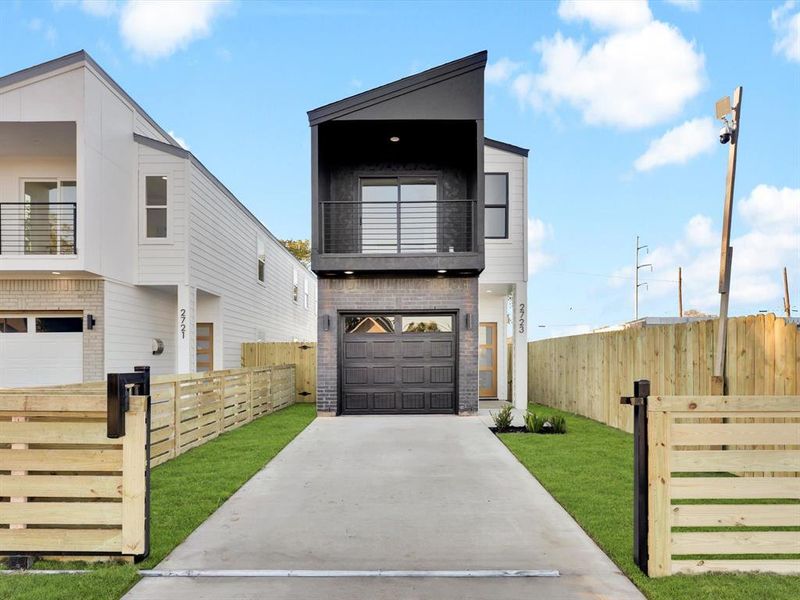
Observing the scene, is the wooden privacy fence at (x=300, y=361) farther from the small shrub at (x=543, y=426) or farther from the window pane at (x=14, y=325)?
the small shrub at (x=543, y=426)

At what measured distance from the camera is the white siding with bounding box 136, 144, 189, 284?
42.3 ft

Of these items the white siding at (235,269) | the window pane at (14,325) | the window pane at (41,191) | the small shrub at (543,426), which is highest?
the window pane at (41,191)

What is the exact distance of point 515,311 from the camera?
44.4ft

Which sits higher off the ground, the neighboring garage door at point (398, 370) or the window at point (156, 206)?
the window at point (156, 206)

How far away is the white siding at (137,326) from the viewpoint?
11.9 m

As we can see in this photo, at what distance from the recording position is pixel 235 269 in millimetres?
17016

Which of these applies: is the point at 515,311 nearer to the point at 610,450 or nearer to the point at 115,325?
the point at 610,450

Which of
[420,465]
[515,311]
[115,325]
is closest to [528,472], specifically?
[420,465]

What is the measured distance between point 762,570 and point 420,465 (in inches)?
162

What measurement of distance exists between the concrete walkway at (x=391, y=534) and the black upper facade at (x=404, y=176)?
524 centimetres

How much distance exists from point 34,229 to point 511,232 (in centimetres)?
1144

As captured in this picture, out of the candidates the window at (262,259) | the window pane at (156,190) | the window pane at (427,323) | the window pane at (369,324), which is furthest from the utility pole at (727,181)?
the window at (262,259)

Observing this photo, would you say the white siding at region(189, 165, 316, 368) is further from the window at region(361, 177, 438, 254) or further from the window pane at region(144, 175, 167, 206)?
the window at region(361, 177, 438, 254)

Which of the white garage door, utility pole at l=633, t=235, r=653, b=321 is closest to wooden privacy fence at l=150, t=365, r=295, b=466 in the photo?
the white garage door
